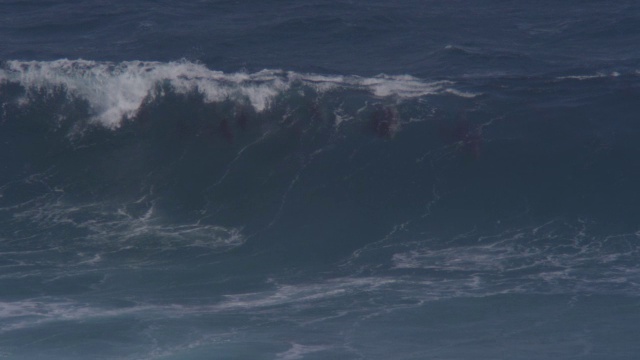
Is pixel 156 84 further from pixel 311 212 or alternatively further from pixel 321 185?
pixel 311 212

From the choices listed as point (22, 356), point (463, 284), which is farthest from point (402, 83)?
point (22, 356)

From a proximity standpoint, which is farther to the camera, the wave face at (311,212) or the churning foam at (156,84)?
the churning foam at (156,84)

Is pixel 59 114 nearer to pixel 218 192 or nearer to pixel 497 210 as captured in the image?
pixel 218 192

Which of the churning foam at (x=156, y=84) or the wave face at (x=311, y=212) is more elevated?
the churning foam at (x=156, y=84)

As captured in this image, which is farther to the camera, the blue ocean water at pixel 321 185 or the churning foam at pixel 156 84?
the churning foam at pixel 156 84
